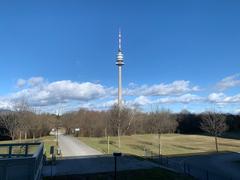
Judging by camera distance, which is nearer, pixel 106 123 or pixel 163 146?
pixel 163 146

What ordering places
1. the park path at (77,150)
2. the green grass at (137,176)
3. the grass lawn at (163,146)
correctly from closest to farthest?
the green grass at (137,176), the park path at (77,150), the grass lawn at (163,146)

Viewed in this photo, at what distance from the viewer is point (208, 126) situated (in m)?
47.1

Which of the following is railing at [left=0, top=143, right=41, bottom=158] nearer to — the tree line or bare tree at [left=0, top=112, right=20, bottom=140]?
bare tree at [left=0, top=112, right=20, bottom=140]

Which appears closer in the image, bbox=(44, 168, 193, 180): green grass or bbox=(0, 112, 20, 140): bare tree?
bbox=(44, 168, 193, 180): green grass

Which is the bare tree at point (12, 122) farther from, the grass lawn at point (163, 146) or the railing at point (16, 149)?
the railing at point (16, 149)

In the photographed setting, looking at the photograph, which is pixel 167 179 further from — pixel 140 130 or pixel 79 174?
pixel 140 130

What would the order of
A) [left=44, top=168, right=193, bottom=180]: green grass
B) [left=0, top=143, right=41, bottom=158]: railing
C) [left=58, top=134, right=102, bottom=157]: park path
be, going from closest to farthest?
1. [left=0, top=143, right=41, bottom=158]: railing
2. [left=44, top=168, right=193, bottom=180]: green grass
3. [left=58, top=134, right=102, bottom=157]: park path

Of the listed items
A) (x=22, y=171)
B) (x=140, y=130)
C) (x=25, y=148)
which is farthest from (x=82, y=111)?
(x=22, y=171)

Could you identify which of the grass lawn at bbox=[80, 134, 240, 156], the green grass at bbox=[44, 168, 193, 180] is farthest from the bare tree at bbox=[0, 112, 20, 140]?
the green grass at bbox=[44, 168, 193, 180]

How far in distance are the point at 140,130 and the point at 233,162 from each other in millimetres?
58124

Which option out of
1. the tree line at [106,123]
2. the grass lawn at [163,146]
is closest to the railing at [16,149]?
the grass lawn at [163,146]

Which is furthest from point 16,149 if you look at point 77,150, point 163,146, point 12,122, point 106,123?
point 106,123

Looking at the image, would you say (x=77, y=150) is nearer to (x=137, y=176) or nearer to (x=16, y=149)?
(x=137, y=176)

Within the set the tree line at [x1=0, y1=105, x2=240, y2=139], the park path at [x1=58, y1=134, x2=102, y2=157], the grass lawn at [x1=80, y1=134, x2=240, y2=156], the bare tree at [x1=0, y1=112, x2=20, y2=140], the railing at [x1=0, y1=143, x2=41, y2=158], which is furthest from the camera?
the tree line at [x1=0, y1=105, x2=240, y2=139]
